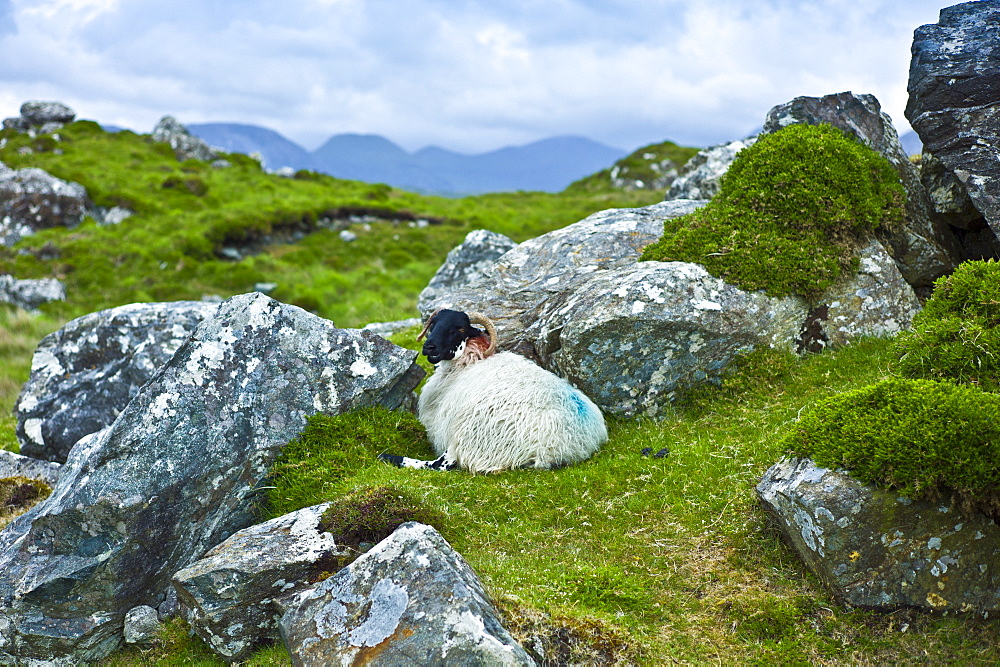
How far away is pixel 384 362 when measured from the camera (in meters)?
10.6

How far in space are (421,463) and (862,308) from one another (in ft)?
23.5

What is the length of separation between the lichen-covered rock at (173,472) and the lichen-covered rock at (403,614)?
2814mm

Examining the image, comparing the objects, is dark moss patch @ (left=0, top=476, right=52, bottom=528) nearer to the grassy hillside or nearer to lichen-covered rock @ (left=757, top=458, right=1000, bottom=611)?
the grassy hillside

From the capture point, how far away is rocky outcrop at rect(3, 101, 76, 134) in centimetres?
6594

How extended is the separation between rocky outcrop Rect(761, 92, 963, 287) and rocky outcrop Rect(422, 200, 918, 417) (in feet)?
2.01

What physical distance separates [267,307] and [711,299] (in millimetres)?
6629

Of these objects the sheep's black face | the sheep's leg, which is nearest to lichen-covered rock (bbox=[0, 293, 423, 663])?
the sheep's black face

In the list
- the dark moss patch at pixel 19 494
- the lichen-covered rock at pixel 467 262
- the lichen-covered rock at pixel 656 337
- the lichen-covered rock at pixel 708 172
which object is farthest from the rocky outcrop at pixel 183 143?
the lichen-covered rock at pixel 656 337

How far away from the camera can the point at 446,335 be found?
10.7 metres

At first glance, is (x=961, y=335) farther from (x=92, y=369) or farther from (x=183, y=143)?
(x=183, y=143)

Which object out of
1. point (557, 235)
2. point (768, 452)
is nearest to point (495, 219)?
point (557, 235)

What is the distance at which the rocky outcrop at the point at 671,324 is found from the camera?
10.3 meters

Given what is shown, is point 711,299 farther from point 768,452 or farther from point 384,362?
point 384,362

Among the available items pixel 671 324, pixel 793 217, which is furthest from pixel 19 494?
pixel 793 217
